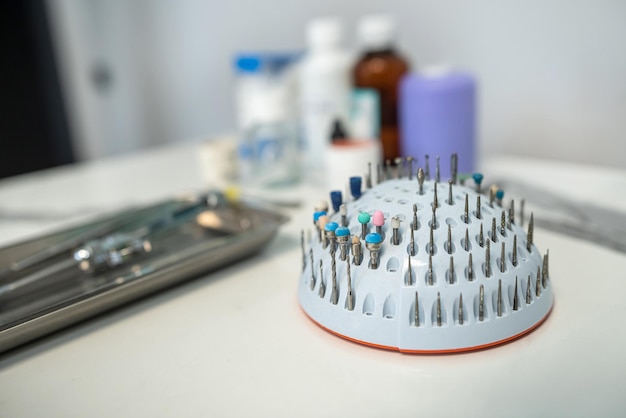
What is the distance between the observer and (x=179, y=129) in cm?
167

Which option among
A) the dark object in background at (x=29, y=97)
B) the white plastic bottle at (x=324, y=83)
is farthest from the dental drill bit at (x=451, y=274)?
the dark object in background at (x=29, y=97)

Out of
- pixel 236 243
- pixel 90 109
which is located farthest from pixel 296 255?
pixel 90 109

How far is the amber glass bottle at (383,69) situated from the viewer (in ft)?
2.77

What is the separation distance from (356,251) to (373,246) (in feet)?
0.05

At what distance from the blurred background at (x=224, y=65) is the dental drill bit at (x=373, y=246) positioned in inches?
21.3

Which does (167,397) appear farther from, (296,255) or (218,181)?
(218,181)

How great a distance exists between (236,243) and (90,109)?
137cm

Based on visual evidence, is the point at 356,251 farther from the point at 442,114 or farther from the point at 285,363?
the point at 442,114

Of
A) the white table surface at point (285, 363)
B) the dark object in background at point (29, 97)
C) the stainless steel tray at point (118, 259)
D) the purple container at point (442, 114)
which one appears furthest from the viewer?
the dark object in background at point (29, 97)

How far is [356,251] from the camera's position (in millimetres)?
440

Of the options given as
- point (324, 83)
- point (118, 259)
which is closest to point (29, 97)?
point (324, 83)

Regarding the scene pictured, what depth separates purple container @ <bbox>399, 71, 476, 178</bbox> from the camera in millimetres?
775

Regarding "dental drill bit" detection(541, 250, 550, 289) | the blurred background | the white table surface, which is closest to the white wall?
the blurred background

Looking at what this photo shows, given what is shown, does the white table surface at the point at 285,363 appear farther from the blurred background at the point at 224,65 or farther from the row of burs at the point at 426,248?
the blurred background at the point at 224,65
